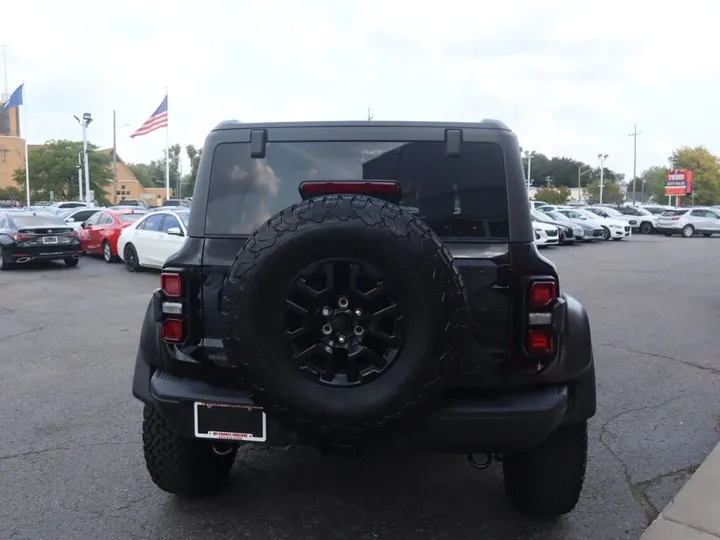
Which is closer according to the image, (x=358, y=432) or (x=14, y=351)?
(x=358, y=432)

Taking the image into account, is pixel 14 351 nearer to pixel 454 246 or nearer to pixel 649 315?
pixel 454 246

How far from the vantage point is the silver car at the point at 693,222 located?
115 feet

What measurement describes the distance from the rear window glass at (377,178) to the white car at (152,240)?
1084 centimetres

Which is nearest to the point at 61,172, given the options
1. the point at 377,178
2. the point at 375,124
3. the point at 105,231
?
the point at 105,231

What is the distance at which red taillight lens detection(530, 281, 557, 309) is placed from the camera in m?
2.91

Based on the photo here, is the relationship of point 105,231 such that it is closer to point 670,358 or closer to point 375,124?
point 670,358

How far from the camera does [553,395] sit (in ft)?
9.46

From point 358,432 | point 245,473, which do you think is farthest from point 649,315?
point 358,432

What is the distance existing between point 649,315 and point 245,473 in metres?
7.73

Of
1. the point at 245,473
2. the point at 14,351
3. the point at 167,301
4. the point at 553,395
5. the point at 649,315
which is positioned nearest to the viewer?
the point at 553,395

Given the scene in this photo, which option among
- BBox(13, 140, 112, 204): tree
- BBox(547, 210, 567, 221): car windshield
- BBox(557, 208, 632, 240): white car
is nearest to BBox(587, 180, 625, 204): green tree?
BBox(13, 140, 112, 204): tree

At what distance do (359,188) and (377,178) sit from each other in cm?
15

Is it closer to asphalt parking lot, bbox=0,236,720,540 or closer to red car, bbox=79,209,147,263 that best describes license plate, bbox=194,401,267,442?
asphalt parking lot, bbox=0,236,720,540

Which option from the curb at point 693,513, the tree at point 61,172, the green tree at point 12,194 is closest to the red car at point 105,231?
the curb at point 693,513
